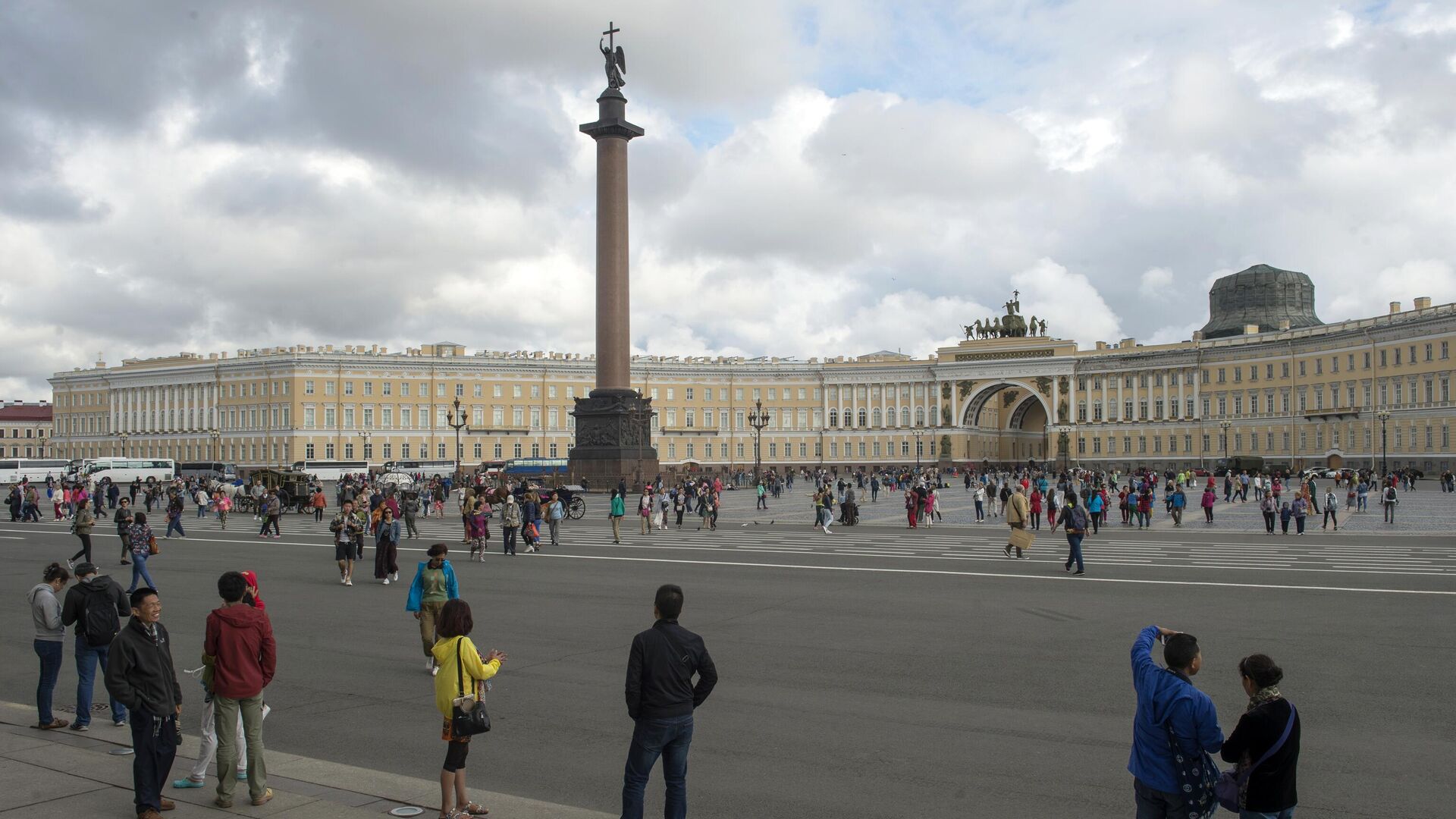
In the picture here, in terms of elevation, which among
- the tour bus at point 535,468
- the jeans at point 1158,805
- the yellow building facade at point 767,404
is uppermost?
the yellow building facade at point 767,404

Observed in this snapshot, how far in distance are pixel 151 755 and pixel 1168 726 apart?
A: 569cm

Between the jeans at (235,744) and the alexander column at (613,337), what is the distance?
147 ft

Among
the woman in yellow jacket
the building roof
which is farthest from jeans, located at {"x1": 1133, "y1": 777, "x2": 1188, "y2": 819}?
the building roof

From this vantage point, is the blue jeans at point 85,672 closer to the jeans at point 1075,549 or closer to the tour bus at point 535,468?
the jeans at point 1075,549

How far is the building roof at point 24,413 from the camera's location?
156 m

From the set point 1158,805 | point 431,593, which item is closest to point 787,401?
point 431,593

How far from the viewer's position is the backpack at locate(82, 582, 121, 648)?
8.55 metres

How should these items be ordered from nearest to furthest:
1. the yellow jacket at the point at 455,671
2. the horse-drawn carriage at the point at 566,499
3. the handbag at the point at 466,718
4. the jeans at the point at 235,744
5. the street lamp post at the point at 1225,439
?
the handbag at the point at 466,718 < the yellow jacket at the point at 455,671 < the jeans at the point at 235,744 < the horse-drawn carriage at the point at 566,499 < the street lamp post at the point at 1225,439

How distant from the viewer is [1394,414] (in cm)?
8219

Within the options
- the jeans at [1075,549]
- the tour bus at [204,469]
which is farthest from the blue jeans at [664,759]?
the tour bus at [204,469]

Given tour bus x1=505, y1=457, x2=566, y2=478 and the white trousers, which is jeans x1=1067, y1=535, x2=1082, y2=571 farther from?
tour bus x1=505, y1=457, x2=566, y2=478

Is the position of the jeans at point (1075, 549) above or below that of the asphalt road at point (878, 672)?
above

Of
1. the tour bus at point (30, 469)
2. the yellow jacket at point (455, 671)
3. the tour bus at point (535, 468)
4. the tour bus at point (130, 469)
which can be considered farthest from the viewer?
the tour bus at point (130, 469)

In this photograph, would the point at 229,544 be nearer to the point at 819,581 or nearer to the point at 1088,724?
the point at 819,581
